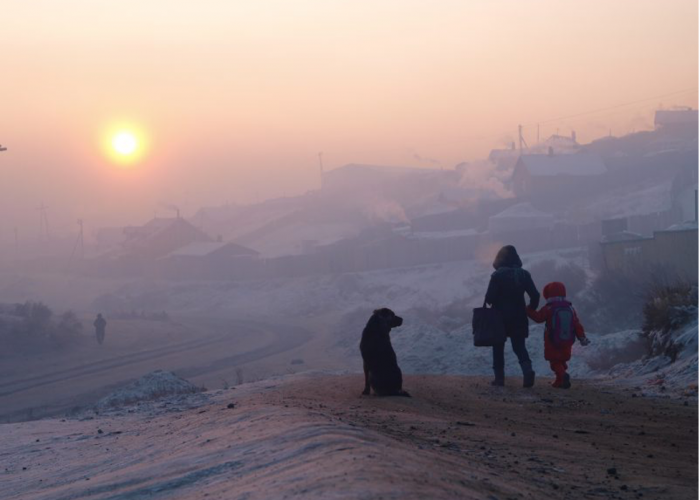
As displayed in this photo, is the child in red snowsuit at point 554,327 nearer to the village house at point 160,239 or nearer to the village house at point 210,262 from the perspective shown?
the village house at point 210,262

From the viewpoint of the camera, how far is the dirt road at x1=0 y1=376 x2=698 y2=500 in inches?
231

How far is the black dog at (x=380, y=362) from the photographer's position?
11.1 m

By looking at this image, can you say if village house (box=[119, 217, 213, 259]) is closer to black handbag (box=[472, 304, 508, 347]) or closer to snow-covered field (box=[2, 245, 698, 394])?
snow-covered field (box=[2, 245, 698, 394])

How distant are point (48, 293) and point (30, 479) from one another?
218 ft

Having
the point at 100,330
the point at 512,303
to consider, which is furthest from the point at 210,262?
the point at 512,303

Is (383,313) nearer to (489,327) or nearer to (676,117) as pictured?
(489,327)

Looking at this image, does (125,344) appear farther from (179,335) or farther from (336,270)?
(336,270)

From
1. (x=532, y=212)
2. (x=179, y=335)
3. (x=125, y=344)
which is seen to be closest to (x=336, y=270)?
(x=532, y=212)

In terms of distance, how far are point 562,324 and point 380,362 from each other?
8.12ft

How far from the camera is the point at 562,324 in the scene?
11781 millimetres

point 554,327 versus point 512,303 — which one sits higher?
point 512,303

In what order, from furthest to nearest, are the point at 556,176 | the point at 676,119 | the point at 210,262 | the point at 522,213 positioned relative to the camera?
the point at 676,119
the point at 556,176
the point at 210,262
the point at 522,213

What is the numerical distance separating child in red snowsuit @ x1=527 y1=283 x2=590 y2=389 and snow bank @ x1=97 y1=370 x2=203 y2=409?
19.7 feet

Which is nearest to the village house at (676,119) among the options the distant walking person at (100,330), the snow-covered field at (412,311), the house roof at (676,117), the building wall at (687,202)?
the house roof at (676,117)
